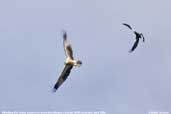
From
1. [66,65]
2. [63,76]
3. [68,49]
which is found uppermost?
[68,49]

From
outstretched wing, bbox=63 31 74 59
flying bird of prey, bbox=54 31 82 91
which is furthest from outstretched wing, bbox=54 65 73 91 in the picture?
outstretched wing, bbox=63 31 74 59

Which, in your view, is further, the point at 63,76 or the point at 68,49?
the point at 63,76

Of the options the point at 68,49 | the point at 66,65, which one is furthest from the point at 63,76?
the point at 68,49

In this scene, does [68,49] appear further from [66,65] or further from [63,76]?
[63,76]

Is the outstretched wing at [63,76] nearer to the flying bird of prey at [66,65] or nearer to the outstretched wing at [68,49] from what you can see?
the flying bird of prey at [66,65]

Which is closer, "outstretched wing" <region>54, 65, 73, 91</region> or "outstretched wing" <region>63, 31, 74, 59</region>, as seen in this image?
"outstretched wing" <region>63, 31, 74, 59</region>

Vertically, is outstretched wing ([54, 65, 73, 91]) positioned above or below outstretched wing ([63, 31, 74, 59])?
below

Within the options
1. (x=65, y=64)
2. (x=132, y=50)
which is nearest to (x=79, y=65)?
(x=65, y=64)

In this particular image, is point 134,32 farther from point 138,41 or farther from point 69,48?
point 69,48

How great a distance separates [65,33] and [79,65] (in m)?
5.99

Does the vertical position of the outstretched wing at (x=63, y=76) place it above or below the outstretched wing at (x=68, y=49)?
below

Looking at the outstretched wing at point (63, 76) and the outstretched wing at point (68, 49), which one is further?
the outstretched wing at point (63, 76)

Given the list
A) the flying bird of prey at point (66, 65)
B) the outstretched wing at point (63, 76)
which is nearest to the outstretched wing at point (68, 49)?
the flying bird of prey at point (66, 65)

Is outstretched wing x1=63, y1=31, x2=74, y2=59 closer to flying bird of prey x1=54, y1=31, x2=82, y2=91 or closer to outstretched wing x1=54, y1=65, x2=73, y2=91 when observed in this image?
flying bird of prey x1=54, y1=31, x2=82, y2=91
